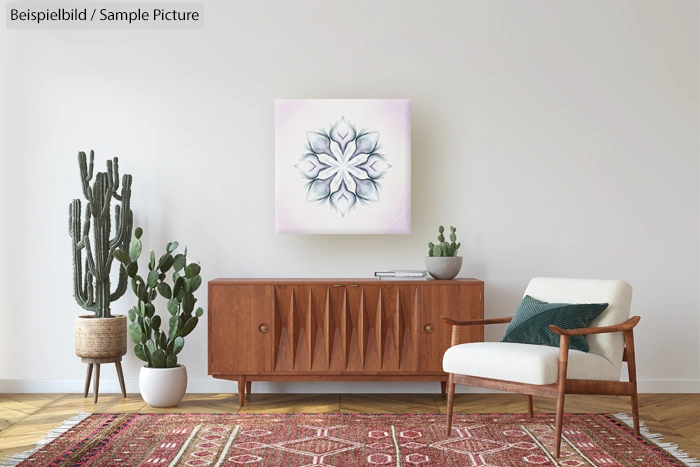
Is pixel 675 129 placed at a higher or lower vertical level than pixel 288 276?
higher

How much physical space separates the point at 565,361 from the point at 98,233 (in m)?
2.92

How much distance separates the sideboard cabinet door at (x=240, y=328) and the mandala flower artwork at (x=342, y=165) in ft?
2.49

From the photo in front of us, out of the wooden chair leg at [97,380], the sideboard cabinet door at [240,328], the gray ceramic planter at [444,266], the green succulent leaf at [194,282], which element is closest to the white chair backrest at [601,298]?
the gray ceramic planter at [444,266]

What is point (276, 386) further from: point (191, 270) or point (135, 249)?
point (135, 249)

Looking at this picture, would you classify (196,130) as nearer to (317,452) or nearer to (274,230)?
(274,230)

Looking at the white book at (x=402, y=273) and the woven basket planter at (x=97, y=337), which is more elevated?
the white book at (x=402, y=273)

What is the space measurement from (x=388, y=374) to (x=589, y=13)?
2764mm

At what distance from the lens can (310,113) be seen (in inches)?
184

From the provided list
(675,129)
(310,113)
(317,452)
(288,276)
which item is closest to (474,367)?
(317,452)

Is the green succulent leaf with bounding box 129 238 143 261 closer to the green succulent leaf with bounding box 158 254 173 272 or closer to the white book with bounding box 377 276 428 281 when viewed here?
the green succulent leaf with bounding box 158 254 173 272

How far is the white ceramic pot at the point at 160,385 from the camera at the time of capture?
13.9 feet

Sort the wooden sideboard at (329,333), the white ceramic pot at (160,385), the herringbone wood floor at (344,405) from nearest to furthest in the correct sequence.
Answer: the herringbone wood floor at (344,405), the white ceramic pot at (160,385), the wooden sideboard at (329,333)

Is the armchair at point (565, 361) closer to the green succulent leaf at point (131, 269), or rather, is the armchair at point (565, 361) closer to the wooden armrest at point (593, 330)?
the wooden armrest at point (593, 330)

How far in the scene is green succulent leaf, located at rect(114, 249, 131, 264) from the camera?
4316mm
